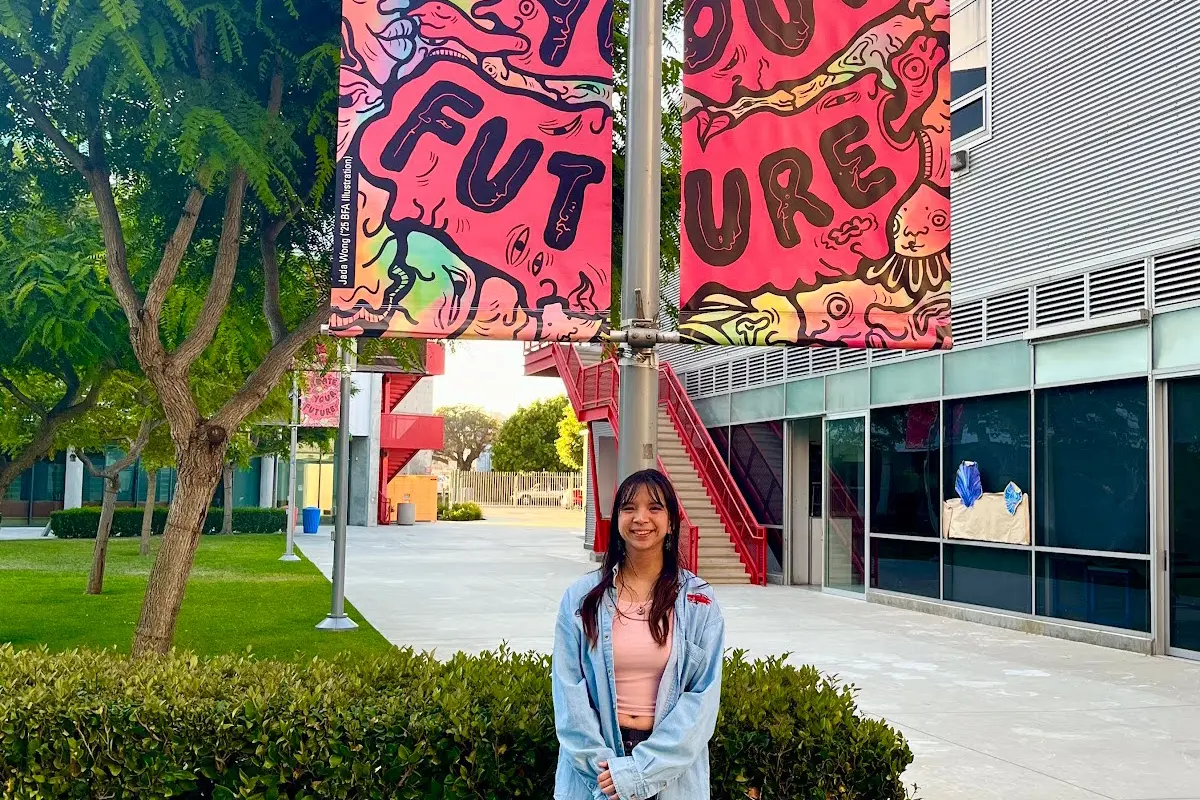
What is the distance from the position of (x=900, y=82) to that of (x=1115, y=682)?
794 cm

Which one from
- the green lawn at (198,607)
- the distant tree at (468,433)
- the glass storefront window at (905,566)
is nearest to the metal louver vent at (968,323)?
the glass storefront window at (905,566)

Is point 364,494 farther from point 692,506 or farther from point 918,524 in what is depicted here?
point 918,524

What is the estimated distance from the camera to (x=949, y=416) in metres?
16.7

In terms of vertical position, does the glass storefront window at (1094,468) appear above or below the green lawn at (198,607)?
above

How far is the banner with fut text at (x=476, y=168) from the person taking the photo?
492cm

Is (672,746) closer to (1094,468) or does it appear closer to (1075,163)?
(1094,468)

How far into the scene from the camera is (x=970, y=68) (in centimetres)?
1691

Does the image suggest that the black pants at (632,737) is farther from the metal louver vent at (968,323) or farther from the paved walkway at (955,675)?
the metal louver vent at (968,323)

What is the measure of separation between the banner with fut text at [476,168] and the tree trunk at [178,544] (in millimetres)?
3340

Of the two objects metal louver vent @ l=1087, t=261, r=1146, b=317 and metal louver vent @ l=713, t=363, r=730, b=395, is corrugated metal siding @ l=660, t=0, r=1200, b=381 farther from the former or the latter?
metal louver vent @ l=713, t=363, r=730, b=395

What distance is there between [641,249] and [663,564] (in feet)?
5.27

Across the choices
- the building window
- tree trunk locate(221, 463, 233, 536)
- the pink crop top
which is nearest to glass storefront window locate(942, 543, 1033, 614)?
the building window

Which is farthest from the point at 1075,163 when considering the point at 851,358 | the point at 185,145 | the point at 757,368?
the point at 185,145

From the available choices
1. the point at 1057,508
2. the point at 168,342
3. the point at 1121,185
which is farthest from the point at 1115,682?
the point at 168,342
